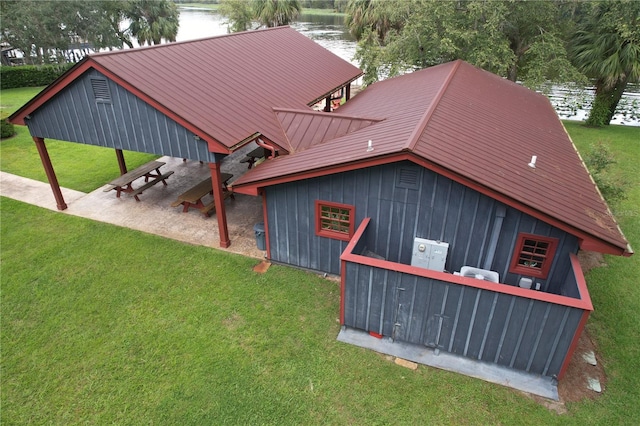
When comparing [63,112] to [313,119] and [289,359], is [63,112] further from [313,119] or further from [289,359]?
[289,359]

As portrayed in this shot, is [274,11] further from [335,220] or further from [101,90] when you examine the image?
[335,220]

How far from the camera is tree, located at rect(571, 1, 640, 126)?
20.3 metres

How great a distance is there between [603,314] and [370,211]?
19.1ft

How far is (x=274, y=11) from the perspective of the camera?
119 ft

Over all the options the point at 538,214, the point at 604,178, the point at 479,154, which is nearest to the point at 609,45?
the point at 604,178

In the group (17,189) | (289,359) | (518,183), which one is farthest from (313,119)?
(17,189)

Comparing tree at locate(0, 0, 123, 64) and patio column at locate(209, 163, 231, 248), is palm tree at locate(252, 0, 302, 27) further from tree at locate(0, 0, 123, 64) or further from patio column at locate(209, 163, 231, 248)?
patio column at locate(209, 163, 231, 248)

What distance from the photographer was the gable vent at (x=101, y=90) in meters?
10.5

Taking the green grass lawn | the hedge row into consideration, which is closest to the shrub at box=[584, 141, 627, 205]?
the green grass lawn

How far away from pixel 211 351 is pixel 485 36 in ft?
64.7

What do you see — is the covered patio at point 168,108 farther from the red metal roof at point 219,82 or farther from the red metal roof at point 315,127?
the red metal roof at point 315,127

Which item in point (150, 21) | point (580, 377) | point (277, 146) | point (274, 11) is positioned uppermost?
point (274, 11)

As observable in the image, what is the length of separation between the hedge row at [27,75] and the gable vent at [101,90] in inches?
1162

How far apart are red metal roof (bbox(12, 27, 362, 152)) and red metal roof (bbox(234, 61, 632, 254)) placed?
5.87 ft
